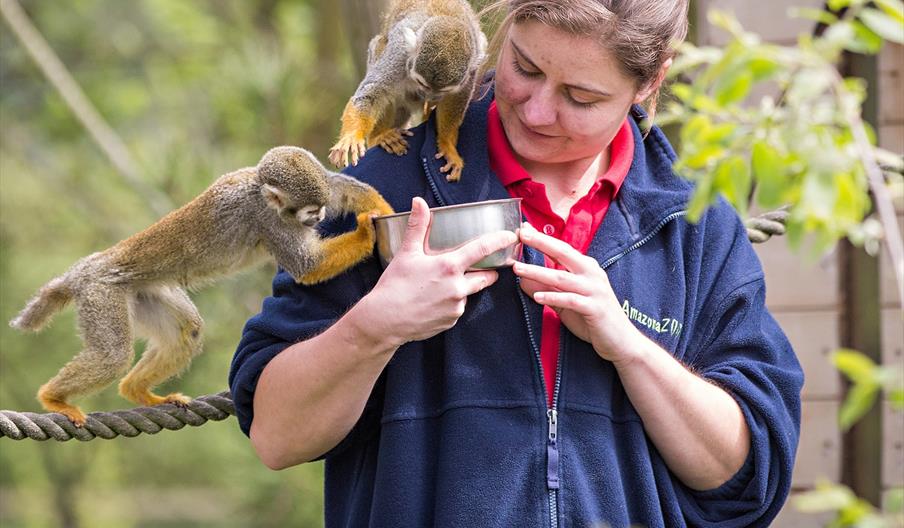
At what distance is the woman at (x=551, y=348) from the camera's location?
5.46ft

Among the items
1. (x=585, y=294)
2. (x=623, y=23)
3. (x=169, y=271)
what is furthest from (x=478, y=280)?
(x=169, y=271)

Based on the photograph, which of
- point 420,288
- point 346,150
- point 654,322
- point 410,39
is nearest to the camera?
point 420,288

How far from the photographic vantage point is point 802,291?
308 centimetres

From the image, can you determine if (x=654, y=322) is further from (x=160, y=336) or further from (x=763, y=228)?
(x=160, y=336)

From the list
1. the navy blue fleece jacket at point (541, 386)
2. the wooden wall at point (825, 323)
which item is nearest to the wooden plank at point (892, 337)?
the wooden wall at point (825, 323)

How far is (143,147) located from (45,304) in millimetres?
7607

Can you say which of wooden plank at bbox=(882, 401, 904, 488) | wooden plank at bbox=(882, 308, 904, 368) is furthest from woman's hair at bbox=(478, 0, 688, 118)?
wooden plank at bbox=(882, 401, 904, 488)

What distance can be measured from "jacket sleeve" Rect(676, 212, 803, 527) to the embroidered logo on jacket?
9cm

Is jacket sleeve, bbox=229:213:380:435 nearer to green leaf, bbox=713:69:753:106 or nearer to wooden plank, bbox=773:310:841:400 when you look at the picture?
green leaf, bbox=713:69:753:106

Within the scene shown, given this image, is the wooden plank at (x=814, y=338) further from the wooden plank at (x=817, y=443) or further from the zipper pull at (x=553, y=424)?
the zipper pull at (x=553, y=424)

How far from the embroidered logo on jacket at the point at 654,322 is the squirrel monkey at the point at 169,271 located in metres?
0.80

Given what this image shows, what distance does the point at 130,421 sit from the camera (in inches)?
93.2

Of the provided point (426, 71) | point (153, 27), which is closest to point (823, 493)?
point (426, 71)

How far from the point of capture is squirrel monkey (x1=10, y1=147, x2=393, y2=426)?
2.46 m
